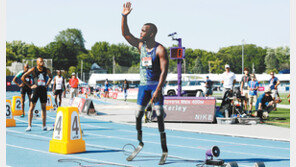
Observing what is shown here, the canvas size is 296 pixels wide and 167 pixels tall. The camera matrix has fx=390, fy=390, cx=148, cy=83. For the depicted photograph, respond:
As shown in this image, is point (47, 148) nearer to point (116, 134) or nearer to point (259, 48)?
point (116, 134)

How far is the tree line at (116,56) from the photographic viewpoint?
11612 cm

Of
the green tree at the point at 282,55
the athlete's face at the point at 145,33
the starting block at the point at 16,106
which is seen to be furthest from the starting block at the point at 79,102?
the green tree at the point at 282,55

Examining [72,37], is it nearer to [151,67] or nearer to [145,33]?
[145,33]

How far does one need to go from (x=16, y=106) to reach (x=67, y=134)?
10131mm

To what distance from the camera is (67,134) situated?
24.7ft

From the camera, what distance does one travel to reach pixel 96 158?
7078 millimetres

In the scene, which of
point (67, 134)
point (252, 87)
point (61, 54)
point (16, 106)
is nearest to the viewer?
point (67, 134)

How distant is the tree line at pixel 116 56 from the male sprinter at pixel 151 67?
338 feet

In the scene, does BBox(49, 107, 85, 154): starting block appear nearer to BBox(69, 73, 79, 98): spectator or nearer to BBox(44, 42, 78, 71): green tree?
BBox(69, 73, 79, 98): spectator

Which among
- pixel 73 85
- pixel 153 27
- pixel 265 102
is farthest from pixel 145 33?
pixel 73 85

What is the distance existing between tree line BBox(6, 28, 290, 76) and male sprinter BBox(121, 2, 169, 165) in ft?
338

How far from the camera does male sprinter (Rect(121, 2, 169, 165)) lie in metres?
6.18

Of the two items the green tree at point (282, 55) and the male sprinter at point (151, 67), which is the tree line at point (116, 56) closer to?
the green tree at point (282, 55)

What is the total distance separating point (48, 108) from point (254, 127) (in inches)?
443
